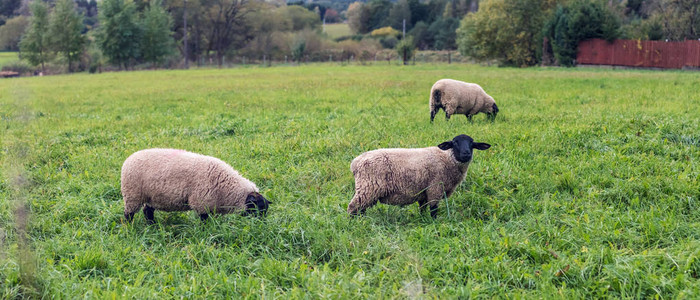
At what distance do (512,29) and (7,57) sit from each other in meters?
45.1

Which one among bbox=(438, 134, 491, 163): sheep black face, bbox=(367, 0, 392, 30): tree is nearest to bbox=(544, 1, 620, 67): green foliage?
bbox=(438, 134, 491, 163): sheep black face

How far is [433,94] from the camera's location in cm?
1107

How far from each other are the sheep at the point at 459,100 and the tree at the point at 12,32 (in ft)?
136

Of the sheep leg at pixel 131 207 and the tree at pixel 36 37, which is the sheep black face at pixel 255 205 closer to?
the sheep leg at pixel 131 207

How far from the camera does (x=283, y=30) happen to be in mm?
81000

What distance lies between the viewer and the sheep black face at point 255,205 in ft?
16.5

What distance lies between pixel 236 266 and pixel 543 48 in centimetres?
4403

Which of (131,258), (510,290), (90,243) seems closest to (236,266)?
(131,258)

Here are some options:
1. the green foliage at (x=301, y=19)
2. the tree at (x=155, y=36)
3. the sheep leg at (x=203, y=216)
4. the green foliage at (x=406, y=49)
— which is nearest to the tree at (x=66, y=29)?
the tree at (x=155, y=36)

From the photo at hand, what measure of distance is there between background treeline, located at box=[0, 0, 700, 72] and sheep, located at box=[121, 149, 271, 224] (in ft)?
131

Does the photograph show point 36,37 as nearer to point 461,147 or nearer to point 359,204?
point 359,204

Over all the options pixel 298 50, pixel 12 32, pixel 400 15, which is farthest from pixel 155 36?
pixel 400 15

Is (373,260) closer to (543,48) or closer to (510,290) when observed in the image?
(510,290)

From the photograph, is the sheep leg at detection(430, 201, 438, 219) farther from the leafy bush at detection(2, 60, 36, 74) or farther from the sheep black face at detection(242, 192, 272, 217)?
the leafy bush at detection(2, 60, 36, 74)
